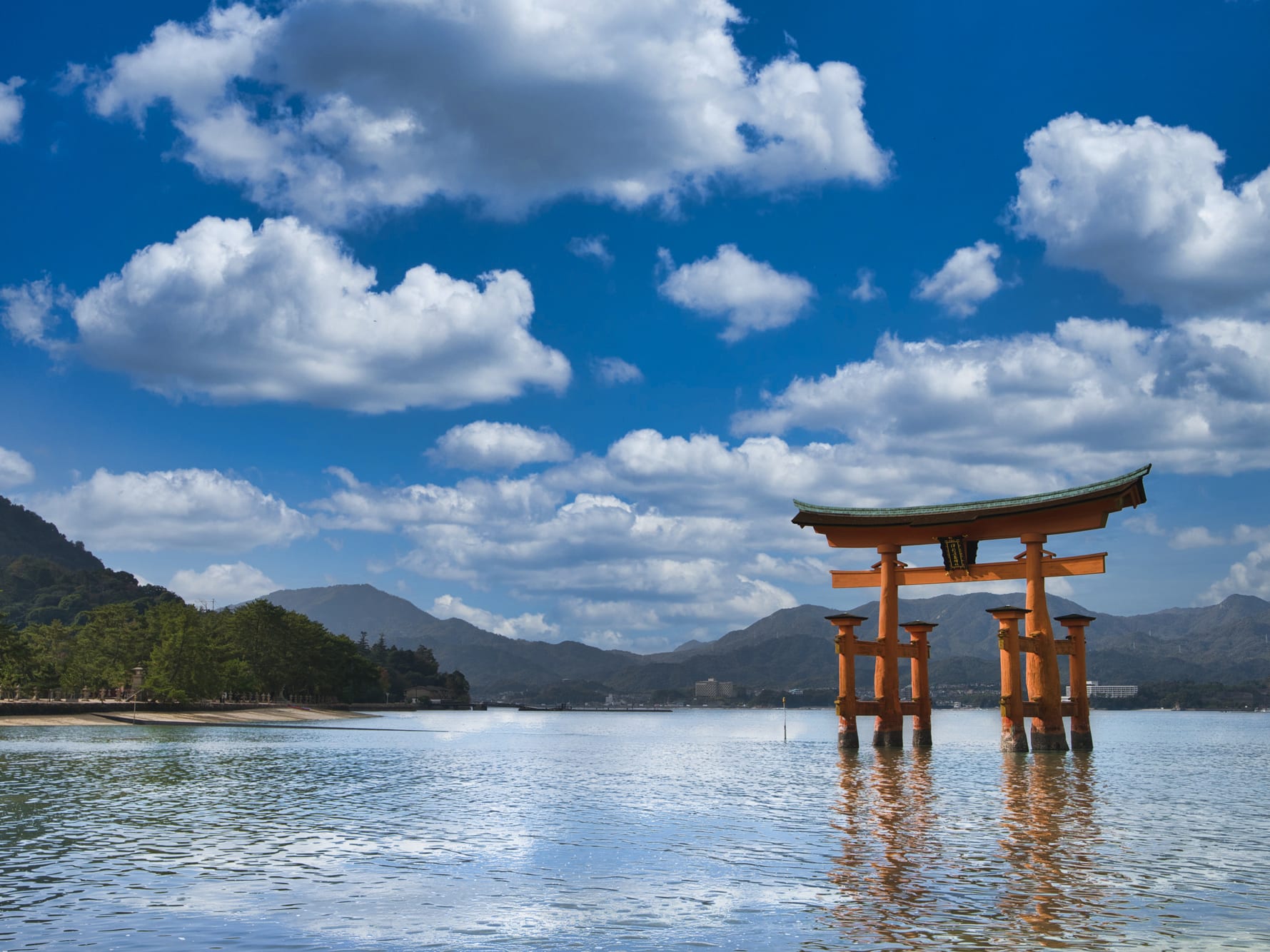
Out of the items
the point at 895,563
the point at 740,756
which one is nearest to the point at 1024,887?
the point at 895,563

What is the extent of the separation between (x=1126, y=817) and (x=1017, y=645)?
56.0ft

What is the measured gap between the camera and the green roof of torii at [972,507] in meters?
39.7

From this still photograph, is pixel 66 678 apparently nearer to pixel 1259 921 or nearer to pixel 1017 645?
pixel 1017 645

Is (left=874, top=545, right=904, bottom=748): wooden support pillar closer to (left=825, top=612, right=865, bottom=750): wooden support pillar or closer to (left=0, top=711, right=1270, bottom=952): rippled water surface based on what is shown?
(left=825, top=612, right=865, bottom=750): wooden support pillar

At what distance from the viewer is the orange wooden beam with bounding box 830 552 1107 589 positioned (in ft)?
143

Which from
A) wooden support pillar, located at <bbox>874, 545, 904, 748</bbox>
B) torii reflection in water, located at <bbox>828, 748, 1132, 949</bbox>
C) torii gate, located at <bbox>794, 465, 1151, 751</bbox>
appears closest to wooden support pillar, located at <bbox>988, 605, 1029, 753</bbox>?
torii gate, located at <bbox>794, 465, 1151, 751</bbox>

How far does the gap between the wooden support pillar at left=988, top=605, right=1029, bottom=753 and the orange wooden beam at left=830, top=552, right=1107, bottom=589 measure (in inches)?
118

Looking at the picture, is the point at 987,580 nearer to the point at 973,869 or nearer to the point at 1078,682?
the point at 1078,682

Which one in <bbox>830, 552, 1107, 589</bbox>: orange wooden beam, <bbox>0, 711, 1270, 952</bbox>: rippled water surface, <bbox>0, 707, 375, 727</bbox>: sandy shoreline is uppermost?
<bbox>830, 552, 1107, 589</bbox>: orange wooden beam

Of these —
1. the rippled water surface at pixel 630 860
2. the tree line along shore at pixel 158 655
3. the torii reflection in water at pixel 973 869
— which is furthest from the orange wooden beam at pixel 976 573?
the tree line along shore at pixel 158 655

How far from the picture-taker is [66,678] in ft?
318

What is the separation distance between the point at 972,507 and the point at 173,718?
72396 millimetres

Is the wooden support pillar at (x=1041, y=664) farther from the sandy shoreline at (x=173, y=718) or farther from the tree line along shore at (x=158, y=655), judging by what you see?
the tree line along shore at (x=158, y=655)

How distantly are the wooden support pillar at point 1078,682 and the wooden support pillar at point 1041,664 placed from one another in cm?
379
